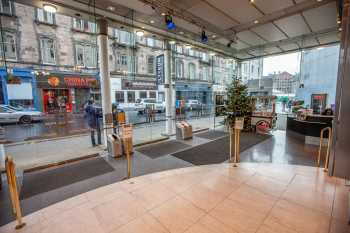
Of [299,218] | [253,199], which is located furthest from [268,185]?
[299,218]

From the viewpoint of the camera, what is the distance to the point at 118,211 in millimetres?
2420

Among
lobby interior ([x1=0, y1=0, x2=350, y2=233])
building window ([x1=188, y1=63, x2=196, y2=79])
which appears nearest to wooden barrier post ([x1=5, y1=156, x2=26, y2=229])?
lobby interior ([x1=0, y1=0, x2=350, y2=233])

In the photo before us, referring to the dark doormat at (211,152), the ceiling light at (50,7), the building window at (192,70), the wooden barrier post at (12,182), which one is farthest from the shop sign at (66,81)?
the wooden barrier post at (12,182)

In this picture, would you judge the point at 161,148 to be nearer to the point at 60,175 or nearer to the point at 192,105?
the point at 60,175

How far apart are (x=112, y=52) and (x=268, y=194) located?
14006 millimetres

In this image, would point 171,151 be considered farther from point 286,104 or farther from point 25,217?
point 286,104

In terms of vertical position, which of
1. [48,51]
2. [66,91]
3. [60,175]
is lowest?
[60,175]

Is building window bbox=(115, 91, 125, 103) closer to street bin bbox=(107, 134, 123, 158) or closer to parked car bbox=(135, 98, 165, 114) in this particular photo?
parked car bbox=(135, 98, 165, 114)

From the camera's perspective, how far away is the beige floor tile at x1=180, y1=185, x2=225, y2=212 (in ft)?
8.28

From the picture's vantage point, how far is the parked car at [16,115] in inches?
331

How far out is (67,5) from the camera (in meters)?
4.08

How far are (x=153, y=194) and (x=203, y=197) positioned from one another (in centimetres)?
84

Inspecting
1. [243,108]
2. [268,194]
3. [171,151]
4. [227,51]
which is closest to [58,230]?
[268,194]

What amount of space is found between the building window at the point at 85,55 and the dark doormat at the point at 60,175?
10348 millimetres
